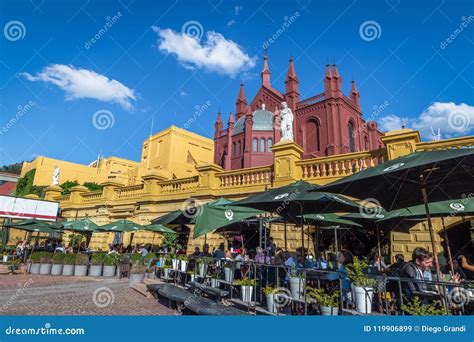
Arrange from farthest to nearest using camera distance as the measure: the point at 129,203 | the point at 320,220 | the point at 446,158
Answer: the point at 129,203, the point at 320,220, the point at 446,158

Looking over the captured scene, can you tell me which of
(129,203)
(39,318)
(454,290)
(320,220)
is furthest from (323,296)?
(129,203)

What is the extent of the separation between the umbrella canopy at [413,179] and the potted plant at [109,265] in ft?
36.7

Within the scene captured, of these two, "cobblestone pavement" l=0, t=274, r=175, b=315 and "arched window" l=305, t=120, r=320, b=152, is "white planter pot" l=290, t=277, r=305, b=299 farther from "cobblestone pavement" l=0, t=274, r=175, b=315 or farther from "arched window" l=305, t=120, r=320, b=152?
"arched window" l=305, t=120, r=320, b=152

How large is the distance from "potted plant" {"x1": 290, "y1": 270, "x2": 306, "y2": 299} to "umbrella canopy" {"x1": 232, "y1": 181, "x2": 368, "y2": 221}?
59.6 inches

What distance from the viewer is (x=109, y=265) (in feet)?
43.2

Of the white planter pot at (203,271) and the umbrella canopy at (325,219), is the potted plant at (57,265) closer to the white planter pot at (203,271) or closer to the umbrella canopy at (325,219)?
the white planter pot at (203,271)

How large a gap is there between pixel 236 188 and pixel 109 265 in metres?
6.65

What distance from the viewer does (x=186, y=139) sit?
52.5 m

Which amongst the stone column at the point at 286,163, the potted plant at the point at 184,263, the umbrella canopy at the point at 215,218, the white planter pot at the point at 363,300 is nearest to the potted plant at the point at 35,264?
the potted plant at the point at 184,263

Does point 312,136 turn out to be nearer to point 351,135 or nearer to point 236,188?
point 351,135

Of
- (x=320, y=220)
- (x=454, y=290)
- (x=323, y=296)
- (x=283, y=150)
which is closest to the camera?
(x=454, y=290)

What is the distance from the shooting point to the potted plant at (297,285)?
556 cm

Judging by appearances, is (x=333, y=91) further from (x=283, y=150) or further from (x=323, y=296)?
(x=323, y=296)

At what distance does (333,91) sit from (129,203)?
2983 cm
